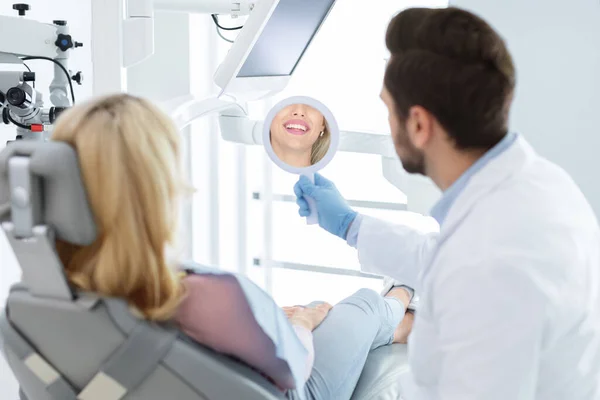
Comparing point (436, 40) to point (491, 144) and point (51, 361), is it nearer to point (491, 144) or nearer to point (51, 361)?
point (491, 144)

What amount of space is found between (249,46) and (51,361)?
82 centimetres

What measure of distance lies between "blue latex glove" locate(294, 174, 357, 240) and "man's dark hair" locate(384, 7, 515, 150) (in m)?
0.59

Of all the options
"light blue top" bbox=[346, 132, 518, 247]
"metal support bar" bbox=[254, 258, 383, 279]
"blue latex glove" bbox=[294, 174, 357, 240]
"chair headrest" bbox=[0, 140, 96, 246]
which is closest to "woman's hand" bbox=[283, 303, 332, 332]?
"blue latex glove" bbox=[294, 174, 357, 240]

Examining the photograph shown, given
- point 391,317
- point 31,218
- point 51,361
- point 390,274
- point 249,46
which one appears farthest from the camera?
point 391,317

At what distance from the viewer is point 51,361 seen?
1.07 m

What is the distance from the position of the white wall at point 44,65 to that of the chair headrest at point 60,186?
160 centimetres

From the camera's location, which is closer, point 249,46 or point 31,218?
point 31,218

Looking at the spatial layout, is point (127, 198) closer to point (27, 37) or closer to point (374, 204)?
point (27, 37)

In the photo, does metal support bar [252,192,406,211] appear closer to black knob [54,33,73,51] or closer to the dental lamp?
the dental lamp

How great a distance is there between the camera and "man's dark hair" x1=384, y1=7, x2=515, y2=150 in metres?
1.15

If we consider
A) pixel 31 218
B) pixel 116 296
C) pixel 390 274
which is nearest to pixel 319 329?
pixel 390 274

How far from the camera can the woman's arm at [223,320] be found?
3.50 ft

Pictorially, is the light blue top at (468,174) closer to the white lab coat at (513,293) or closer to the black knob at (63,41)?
the white lab coat at (513,293)

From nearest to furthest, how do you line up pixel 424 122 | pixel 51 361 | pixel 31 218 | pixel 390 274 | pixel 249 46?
pixel 31 218 → pixel 51 361 → pixel 424 122 → pixel 249 46 → pixel 390 274
